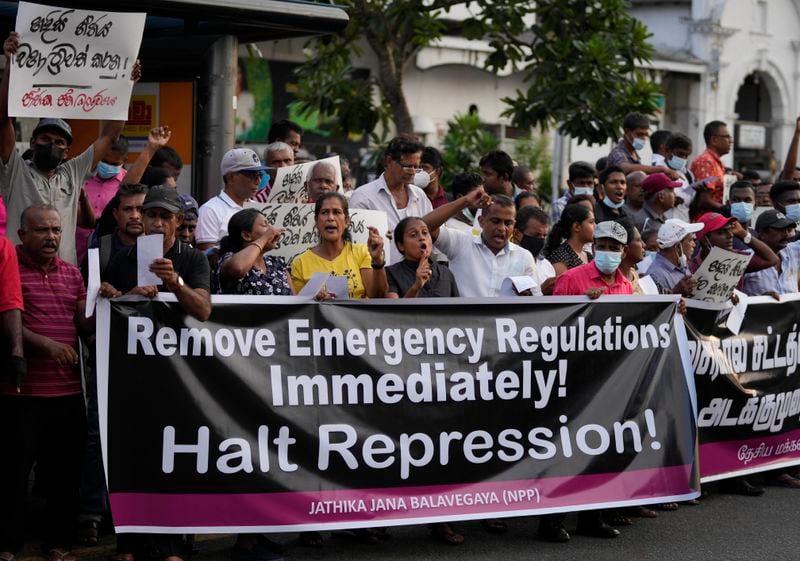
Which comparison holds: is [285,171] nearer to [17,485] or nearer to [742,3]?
[17,485]

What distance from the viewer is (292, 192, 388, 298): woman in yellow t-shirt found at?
771cm

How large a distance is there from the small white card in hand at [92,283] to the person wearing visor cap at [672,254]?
393 cm

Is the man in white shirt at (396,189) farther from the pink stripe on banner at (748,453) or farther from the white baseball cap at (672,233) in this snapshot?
the pink stripe on banner at (748,453)

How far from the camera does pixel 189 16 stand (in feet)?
31.0

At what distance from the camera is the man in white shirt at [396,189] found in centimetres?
887

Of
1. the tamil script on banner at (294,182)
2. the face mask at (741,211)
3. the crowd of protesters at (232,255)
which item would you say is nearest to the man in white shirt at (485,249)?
the crowd of protesters at (232,255)

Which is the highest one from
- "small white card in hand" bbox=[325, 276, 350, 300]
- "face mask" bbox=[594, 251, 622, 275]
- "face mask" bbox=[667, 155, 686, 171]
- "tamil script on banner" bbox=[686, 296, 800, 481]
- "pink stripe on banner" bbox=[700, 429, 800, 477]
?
"face mask" bbox=[667, 155, 686, 171]

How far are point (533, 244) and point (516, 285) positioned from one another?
1.59m

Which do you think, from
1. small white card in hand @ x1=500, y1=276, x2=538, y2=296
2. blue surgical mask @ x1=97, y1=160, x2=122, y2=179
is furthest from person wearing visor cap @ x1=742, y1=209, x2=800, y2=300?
blue surgical mask @ x1=97, y1=160, x2=122, y2=179

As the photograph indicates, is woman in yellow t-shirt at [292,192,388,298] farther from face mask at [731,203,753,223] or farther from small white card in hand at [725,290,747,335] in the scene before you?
face mask at [731,203,753,223]

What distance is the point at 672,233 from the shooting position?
919 cm

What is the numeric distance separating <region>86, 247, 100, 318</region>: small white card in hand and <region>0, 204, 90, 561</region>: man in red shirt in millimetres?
244

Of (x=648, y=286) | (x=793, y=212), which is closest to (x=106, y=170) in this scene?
(x=648, y=286)

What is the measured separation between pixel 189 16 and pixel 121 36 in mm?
1564
